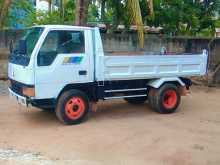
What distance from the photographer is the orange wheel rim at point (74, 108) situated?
879 cm

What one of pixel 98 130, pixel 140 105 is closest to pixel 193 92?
pixel 140 105

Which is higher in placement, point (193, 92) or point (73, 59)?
point (73, 59)

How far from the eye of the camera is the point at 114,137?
7938 mm

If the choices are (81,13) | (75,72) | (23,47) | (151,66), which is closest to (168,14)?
(81,13)

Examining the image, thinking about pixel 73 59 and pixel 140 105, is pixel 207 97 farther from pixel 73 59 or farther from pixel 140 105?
pixel 73 59

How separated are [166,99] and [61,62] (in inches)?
116

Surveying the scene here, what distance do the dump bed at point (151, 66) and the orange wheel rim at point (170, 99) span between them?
43 centimetres

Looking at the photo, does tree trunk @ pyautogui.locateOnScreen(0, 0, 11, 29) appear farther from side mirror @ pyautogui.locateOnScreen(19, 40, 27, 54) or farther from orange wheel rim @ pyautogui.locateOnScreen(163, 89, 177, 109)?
orange wheel rim @ pyautogui.locateOnScreen(163, 89, 177, 109)

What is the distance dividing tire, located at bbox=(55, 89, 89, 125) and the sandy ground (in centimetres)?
20

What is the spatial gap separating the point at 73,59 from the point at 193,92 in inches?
221

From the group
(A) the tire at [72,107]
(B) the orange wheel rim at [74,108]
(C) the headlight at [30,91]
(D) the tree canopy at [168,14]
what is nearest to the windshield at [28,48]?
(C) the headlight at [30,91]

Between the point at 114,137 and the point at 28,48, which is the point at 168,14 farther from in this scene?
the point at 114,137

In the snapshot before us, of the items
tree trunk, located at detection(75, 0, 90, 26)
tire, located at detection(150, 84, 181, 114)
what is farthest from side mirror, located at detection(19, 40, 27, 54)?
tire, located at detection(150, 84, 181, 114)

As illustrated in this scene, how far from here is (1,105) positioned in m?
10.5
